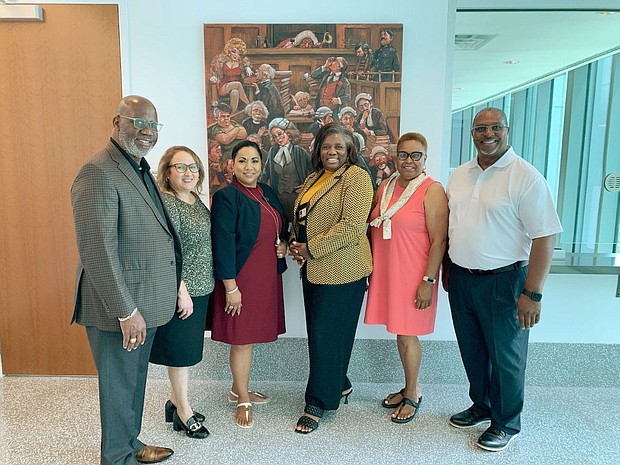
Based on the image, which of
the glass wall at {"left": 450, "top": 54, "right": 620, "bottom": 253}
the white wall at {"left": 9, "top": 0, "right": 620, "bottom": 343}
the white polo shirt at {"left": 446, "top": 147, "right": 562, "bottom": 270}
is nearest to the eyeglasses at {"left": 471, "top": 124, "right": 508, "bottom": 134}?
the white polo shirt at {"left": 446, "top": 147, "right": 562, "bottom": 270}

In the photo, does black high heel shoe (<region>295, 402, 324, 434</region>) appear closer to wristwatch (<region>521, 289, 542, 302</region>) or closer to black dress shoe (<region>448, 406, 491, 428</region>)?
black dress shoe (<region>448, 406, 491, 428</region>)

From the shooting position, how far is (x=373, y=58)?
8.61ft

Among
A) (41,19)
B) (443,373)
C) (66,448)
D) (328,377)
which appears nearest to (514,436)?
(443,373)

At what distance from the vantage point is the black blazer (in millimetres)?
2270

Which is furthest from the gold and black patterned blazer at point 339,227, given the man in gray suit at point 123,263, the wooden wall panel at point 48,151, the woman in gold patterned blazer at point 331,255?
the wooden wall panel at point 48,151

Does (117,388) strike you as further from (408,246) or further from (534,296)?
(534,296)

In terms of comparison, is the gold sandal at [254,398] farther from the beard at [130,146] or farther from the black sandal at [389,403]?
the beard at [130,146]

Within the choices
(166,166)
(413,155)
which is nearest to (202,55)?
(166,166)

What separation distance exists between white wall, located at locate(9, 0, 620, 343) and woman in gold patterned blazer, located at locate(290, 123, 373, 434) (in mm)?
601

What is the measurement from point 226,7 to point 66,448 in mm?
2513

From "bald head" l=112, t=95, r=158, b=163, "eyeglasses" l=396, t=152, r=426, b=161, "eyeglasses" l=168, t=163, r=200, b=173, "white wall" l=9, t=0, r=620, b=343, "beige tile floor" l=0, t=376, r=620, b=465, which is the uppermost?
"white wall" l=9, t=0, r=620, b=343

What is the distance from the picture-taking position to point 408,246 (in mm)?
2375

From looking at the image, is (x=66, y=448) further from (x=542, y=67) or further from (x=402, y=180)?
(x=542, y=67)

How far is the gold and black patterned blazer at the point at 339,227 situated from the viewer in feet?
7.38
